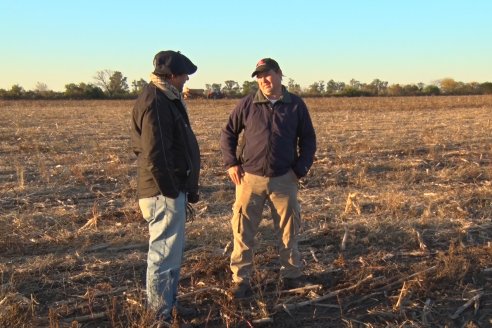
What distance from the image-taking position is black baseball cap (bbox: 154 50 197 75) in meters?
3.51

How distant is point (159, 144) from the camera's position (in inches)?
134

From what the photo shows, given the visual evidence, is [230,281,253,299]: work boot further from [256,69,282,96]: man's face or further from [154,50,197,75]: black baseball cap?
[154,50,197,75]: black baseball cap

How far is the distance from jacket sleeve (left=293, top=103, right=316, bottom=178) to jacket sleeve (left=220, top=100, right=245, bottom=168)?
52 centimetres

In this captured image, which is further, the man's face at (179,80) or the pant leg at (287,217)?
the pant leg at (287,217)

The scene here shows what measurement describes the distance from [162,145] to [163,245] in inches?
29.0

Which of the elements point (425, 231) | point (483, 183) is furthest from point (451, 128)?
point (425, 231)

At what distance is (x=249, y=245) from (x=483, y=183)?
5421mm

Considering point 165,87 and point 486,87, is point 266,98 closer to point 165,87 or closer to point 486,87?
point 165,87

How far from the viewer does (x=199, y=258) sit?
4.94 m

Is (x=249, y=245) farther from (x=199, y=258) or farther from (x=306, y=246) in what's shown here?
(x=306, y=246)

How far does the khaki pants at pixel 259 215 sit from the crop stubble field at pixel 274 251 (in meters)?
0.24

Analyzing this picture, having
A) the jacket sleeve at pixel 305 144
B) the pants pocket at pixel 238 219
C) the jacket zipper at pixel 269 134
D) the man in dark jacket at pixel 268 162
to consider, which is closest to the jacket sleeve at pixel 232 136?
the man in dark jacket at pixel 268 162

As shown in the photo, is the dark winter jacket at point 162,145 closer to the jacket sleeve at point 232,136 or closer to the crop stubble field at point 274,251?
the jacket sleeve at point 232,136

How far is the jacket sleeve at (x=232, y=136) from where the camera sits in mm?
4406
